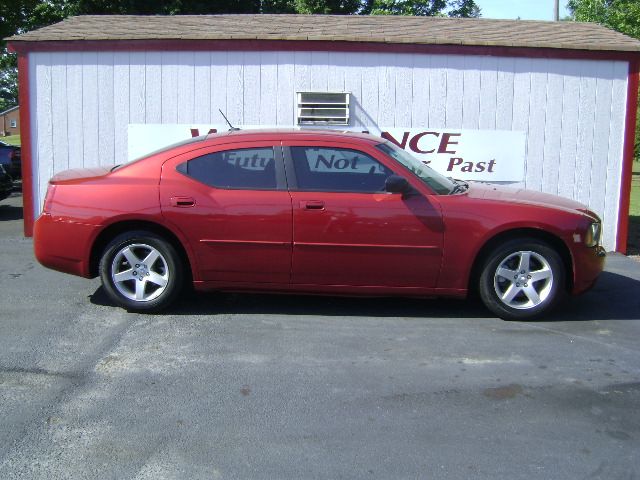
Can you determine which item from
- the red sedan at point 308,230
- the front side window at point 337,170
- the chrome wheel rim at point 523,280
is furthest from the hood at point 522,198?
the front side window at point 337,170

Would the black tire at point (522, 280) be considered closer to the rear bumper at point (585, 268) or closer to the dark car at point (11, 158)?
the rear bumper at point (585, 268)

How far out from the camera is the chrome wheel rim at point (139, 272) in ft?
19.5

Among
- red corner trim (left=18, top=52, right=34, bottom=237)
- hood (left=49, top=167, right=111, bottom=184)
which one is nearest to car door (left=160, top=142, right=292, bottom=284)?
hood (left=49, top=167, right=111, bottom=184)

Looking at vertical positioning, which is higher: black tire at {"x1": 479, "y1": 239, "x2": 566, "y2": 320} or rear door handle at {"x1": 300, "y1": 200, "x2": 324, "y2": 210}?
rear door handle at {"x1": 300, "y1": 200, "x2": 324, "y2": 210}

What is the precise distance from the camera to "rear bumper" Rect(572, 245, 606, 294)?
229 inches

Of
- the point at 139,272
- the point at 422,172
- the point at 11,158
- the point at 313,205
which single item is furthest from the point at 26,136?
the point at 11,158

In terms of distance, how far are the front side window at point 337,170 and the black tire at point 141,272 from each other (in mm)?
1296

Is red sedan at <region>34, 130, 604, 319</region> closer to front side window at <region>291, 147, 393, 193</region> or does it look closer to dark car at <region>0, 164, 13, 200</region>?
front side window at <region>291, 147, 393, 193</region>

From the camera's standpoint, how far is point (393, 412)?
411 cm

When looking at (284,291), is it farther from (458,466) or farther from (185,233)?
(458,466)

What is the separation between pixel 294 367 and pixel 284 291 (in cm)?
125

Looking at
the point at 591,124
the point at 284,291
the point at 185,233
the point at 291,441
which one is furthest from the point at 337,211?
the point at 591,124

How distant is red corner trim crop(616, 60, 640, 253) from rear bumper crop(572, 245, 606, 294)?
352 centimetres

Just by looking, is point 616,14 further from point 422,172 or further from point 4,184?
point 422,172
